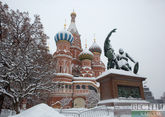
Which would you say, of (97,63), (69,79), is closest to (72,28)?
(97,63)

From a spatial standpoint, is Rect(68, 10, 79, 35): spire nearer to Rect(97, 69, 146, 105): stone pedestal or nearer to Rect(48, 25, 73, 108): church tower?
Rect(48, 25, 73, 108): church tower

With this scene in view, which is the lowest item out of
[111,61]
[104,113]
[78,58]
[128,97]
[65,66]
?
[104,113]

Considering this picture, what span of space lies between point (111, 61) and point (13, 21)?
1032 centimetres

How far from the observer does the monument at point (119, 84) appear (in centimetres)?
887

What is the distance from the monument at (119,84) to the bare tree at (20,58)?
17.1 feet

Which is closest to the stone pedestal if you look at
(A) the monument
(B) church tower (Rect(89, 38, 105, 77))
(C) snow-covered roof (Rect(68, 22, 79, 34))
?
(A) the monument

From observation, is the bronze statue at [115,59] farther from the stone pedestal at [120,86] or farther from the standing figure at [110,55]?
the stone pedestal at [120,86]

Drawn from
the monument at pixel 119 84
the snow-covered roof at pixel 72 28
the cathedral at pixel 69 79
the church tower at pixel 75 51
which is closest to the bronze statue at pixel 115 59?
the monument at pixel 119 84

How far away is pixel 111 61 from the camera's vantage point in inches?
430

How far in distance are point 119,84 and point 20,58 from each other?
309 inches

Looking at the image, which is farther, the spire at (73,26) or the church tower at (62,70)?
the spire at (73,26)

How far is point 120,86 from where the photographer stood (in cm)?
942

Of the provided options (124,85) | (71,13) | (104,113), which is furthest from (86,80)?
(71,13)

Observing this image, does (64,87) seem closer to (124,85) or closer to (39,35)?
(39,35)
